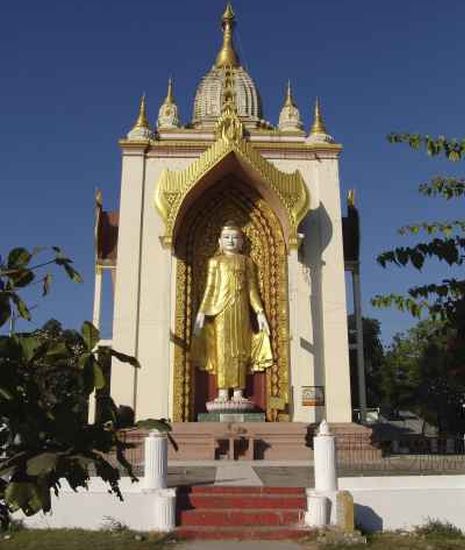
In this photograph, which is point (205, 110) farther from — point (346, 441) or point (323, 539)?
point (323, 539)

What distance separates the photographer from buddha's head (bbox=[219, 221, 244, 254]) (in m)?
13.7

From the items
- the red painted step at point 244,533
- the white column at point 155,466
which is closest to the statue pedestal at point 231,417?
the white column at point 155,466

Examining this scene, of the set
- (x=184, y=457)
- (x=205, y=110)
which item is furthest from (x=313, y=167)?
(x=184, y=457)

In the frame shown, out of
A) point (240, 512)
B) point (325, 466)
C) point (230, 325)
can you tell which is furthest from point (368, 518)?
point (230, 325)

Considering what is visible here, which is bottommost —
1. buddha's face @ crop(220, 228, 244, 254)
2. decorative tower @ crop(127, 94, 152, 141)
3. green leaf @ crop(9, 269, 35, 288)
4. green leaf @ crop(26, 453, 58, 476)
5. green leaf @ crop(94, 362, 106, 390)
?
green leaf @ crop(26, 453, 58, 476)

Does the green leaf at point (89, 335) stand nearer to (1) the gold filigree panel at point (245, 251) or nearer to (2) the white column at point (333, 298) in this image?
(1) the gold filigree panel at point (245, 251)

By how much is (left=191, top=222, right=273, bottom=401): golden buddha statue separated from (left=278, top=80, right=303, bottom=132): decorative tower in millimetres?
3184

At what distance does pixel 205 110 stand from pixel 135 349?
743 centimetres

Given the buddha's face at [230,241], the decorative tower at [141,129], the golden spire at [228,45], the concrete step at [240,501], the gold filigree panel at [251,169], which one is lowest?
the concrete step at [240,501]

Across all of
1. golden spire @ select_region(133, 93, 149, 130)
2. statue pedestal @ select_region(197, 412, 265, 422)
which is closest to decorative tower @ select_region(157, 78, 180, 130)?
golden spire @ select_region(133, 93, 149, 130)

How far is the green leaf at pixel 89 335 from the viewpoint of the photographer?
1.99 meters

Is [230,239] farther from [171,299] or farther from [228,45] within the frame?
[228,45]

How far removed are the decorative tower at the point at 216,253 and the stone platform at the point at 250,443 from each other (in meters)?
0.35

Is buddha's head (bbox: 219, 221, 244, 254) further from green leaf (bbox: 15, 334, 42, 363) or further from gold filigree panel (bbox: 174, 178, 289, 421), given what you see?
green leaf (bbox: 15, 334, 42, 363)
